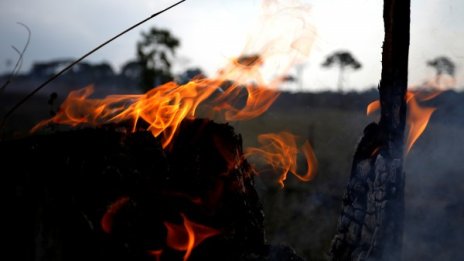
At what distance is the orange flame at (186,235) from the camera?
3531 millimetres

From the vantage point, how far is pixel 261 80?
4.74 meters

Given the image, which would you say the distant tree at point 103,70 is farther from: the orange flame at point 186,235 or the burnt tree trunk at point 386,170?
the burnt tree trunk at point 386,170

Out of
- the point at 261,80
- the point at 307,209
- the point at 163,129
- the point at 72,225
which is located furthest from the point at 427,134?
the point at 72,225

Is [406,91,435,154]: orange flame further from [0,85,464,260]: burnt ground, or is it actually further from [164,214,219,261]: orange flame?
[0,85,464,260]: burnt ground

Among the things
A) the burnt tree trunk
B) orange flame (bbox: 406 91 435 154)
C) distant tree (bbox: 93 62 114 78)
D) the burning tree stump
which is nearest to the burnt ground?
orange flame (bbox: 406 91 435 154)

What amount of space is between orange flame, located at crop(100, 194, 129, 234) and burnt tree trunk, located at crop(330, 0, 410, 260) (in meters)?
1.91

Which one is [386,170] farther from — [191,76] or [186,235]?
[191,76]

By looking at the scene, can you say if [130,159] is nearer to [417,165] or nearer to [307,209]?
[307,209]

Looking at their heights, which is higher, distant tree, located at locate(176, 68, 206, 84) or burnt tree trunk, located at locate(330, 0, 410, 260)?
distant tree, located at locate(176, 68, 206, 84)

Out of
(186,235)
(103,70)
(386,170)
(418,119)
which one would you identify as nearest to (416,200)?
(418,119)

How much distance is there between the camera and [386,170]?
126 inches

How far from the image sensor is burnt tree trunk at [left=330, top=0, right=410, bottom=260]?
319 cm

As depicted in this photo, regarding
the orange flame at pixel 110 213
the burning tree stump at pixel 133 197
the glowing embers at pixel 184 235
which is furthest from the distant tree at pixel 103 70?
the orange flame at pixel 110 213

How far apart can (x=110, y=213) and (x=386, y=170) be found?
7.35ft
